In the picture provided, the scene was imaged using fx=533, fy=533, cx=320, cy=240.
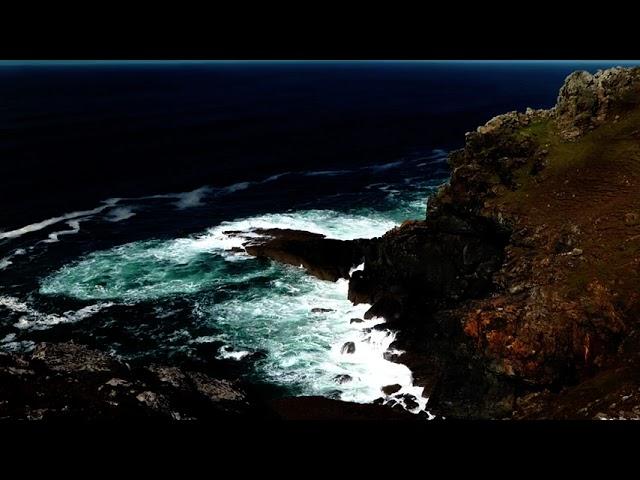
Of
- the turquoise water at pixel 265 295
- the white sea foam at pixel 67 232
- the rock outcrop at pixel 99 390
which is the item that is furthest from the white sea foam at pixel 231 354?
the white sea foam at pixel 67 232

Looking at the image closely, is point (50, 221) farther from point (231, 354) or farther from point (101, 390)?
point (101, 390)

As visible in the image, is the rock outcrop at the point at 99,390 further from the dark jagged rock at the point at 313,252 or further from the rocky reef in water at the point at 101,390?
the dark jagged rock at the point at 313,252

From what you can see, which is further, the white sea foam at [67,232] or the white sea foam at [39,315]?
the white sea foam at [67,232]

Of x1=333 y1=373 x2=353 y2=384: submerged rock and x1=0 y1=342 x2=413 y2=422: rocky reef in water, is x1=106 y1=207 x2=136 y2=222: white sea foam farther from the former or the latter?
x1=0 y1=342 x2=413 y2=422: rocky reef in water

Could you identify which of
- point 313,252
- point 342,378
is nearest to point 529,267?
point 342,378

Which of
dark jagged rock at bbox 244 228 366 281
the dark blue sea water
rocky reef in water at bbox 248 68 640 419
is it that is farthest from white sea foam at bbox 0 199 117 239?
rocky reef in water at bbox 248 68 640 419
